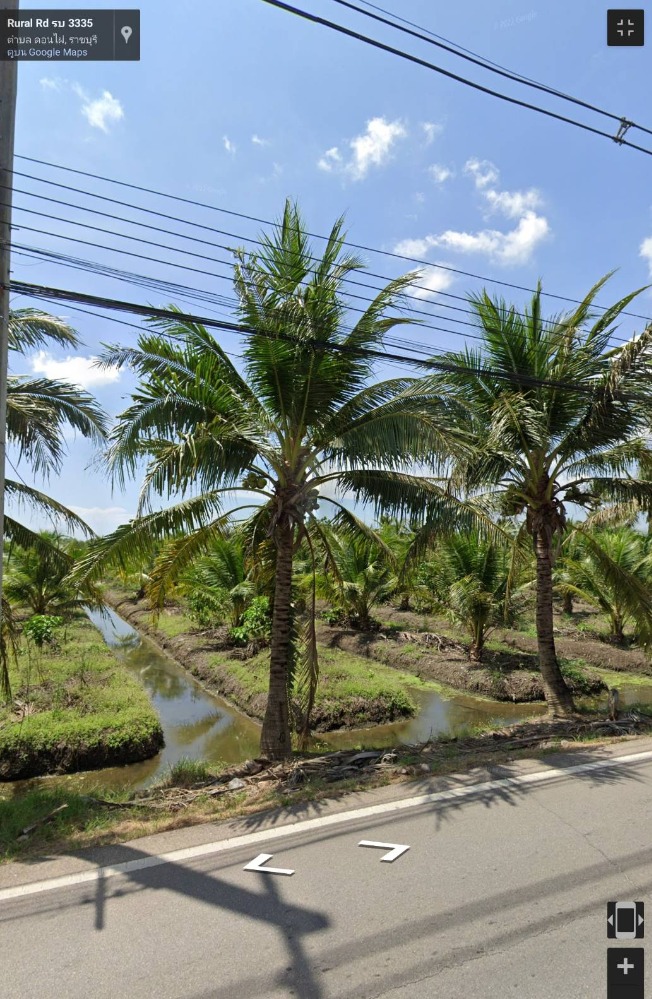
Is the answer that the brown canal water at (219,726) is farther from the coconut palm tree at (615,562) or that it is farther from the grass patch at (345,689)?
the coconut palm tree at (615,562)

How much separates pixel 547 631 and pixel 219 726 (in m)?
6.78

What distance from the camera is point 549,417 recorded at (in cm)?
978

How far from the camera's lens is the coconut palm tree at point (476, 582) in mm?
16234

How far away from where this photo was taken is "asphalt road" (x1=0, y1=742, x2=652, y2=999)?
3.11m

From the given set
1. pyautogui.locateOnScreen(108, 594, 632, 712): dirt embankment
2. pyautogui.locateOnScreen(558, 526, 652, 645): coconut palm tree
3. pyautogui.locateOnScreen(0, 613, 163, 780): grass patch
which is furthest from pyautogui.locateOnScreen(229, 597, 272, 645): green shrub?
pyautogui.locateOnScreen(558, 526, 652, 645): coconut palm tree

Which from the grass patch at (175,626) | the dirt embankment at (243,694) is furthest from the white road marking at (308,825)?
the grass patch at (175,626)

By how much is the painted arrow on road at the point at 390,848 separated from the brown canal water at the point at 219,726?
475cm

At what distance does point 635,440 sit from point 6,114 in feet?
30.4

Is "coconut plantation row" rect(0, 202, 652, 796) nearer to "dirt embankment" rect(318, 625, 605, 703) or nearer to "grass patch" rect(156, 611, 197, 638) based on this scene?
"dirt embankment" rect(318, 625, 605, 703)

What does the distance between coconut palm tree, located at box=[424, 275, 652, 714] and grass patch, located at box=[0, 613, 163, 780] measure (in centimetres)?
697

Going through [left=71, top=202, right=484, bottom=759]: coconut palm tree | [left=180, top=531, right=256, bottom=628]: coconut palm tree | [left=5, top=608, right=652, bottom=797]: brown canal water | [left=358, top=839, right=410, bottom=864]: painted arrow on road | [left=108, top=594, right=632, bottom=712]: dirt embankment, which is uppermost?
[left=71, top=202, right=484, bottom=759]: coconut palm tree

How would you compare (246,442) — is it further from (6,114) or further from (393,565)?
(6,114)

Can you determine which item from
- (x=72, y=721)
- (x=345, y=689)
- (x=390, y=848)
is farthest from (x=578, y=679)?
(x=390, y=848)

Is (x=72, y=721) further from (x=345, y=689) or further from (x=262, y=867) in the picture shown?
(x=262, y=867)
